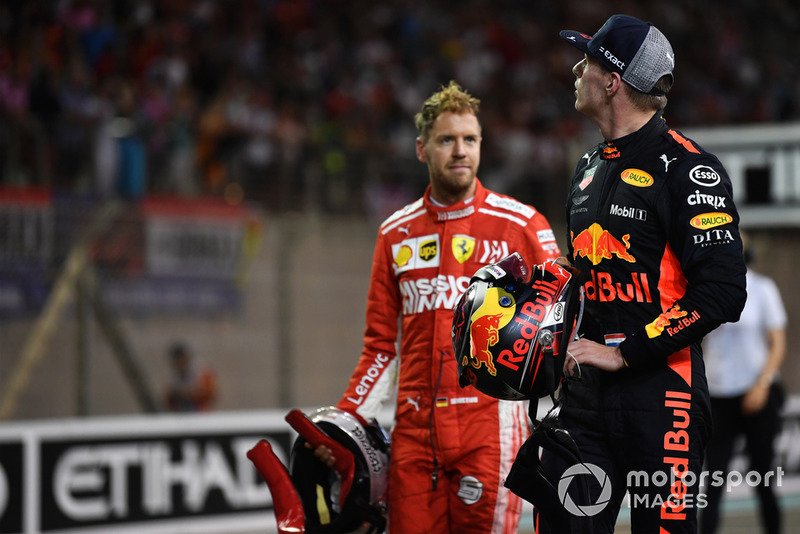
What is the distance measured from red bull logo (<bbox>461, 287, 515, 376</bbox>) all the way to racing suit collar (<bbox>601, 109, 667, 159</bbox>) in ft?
1.97

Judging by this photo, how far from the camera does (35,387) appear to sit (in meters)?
8.99

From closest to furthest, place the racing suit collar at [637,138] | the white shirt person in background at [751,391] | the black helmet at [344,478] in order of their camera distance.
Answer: the racing suit collar at [637,138]
the black helmet at [344,478]
the white shirt person in background at [751,391]

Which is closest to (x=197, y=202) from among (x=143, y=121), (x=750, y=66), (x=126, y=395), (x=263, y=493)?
(x=143, y=121)

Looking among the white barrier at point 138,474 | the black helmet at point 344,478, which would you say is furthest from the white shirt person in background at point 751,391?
the black helmet at point 344,478

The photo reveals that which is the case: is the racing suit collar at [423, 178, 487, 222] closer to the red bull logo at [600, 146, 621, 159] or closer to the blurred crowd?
the red bull logo at [600, 146, 621, 159]

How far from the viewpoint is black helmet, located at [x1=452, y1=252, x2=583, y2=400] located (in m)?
3.52

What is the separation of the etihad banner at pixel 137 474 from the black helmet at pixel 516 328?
5.15 metres

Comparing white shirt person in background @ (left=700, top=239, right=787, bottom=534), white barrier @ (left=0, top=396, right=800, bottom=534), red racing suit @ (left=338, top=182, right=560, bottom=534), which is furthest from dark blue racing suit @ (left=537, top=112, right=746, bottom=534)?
white barrier @ (left=0, top=396, right=800, bottom=534)

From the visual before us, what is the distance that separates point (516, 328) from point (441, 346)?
44.6 inches

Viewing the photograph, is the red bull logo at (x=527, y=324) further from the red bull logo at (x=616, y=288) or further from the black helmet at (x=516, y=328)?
the red bull logo at (x=616, y=288)

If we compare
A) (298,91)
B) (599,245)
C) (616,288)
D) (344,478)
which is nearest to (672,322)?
(616,288)

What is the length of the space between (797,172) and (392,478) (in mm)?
8696

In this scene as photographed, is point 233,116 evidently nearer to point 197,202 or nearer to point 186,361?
point 197,202

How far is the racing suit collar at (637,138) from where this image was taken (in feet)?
12.1
